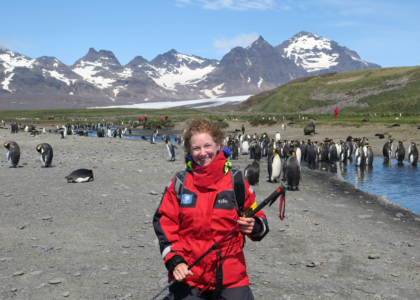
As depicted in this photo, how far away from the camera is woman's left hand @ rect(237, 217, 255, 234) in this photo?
8.75 feet

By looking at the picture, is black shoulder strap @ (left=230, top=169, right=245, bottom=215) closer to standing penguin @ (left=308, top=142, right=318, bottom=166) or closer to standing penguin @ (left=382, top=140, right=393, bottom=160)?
standing penguin @ (left=308, top=142, right=318, bottom=166)

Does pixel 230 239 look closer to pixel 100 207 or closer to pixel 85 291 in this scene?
pixel 85 291

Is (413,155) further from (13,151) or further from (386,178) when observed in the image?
(13,151)

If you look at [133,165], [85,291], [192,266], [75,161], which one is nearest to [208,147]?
[192,266]

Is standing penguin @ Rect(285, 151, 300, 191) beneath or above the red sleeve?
beneath

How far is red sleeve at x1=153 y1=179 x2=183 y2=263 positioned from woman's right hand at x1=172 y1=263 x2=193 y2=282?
10 centimetres

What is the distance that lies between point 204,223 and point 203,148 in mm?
580

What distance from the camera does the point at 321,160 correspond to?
2028 cm

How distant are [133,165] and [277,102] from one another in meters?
83.0

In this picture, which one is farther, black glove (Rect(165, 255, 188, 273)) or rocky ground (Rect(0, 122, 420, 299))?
rocky ground (Rect(0, 122, 420, 299))

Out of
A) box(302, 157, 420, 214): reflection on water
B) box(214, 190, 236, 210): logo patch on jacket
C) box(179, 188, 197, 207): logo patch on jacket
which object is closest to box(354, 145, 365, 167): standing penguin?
box(302, 157, 420, 214): reflection on water

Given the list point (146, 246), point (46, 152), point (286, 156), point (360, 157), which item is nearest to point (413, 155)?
point (360, 157)

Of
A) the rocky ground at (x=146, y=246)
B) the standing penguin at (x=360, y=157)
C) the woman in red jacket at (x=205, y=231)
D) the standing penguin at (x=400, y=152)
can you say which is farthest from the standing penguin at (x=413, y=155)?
the woman in red jacket at (x=205, y=231)

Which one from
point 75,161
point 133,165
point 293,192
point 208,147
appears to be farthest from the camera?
point 75,161
